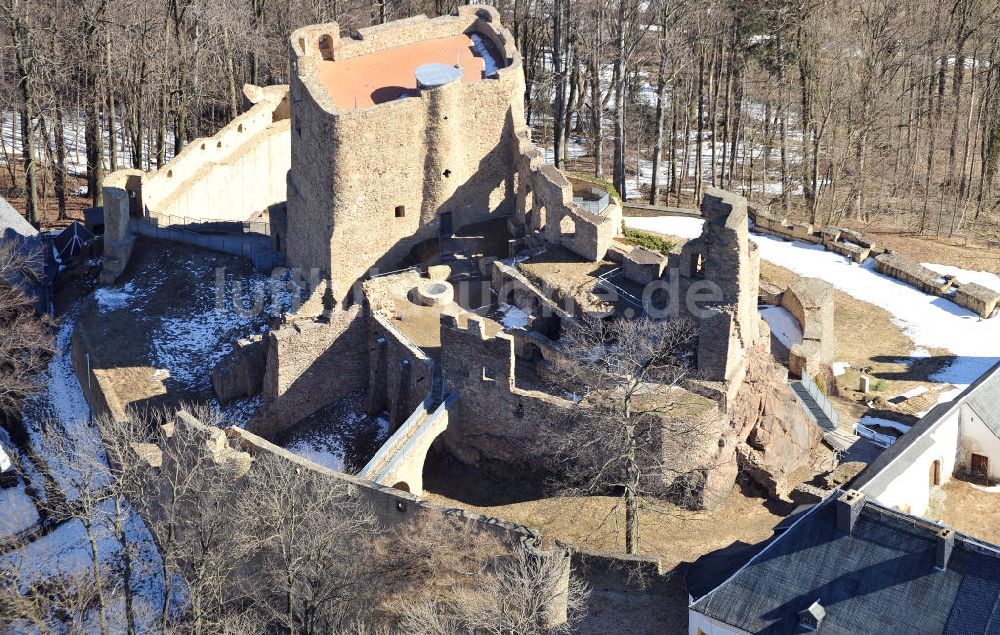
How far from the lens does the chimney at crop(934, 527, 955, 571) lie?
3771cm

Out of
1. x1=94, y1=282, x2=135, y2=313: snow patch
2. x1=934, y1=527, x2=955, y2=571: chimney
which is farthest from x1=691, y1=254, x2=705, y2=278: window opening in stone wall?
x1=94, y1=282, x2=135, y2=313: snow patch

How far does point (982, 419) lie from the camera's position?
48.2m

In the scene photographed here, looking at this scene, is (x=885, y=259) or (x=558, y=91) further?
(x=558, y=91)

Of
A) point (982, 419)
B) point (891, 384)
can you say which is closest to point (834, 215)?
point (891, 384)

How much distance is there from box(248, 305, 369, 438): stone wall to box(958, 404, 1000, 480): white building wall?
2040 centimetres

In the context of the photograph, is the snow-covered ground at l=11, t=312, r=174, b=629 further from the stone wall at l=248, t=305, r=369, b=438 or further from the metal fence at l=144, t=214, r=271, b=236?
the metal fence at l=144, t=214, r=271, b=236

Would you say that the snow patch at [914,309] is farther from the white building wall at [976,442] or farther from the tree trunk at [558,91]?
the tree trunk at [558,91]

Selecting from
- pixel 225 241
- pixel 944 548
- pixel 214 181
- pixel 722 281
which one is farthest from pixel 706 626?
pixel 214 181

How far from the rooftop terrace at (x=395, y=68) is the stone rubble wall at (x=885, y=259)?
53.3 feet

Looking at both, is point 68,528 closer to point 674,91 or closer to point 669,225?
point 669,225

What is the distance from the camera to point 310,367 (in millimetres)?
51188

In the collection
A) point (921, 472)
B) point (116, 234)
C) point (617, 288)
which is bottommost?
point (921, 472)

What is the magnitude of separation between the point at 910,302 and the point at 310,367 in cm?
2496

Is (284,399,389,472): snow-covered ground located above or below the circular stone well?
below
